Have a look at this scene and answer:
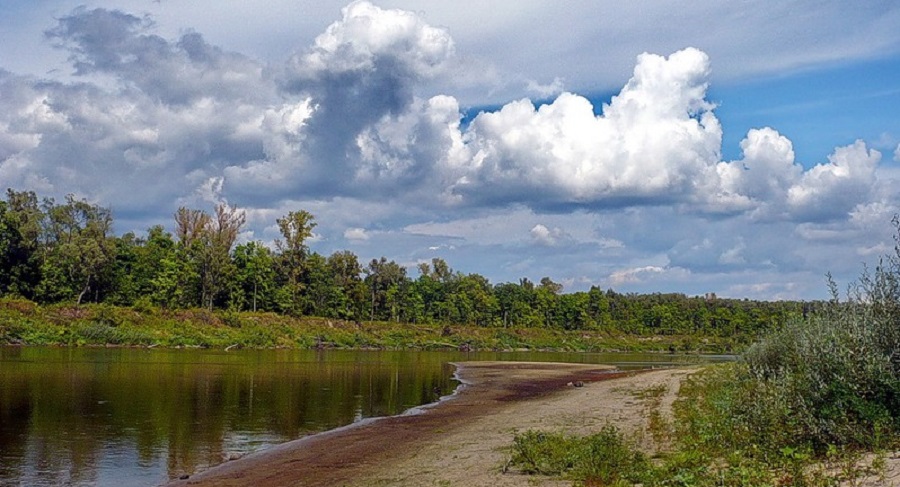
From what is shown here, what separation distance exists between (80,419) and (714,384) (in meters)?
30.0

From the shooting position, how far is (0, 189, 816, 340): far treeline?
114 metres

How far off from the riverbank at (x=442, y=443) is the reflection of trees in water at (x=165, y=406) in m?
2.18

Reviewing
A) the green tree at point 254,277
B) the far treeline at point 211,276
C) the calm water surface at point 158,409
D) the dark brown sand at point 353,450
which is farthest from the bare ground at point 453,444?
the green tree at point 254,277

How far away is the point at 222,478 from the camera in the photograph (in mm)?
21734

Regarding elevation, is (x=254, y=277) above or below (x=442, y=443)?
above

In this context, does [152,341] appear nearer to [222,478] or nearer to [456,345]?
[456,345]

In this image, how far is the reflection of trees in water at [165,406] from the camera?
2503 cm

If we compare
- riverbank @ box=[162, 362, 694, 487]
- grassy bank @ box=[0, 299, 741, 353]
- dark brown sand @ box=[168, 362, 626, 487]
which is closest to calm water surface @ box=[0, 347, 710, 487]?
dark brown sand @ box=[168, 362, 626, 487]

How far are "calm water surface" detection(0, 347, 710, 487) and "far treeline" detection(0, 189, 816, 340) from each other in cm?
4973

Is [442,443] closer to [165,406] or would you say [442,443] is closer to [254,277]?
[165,406]

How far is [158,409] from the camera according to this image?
1427 inches

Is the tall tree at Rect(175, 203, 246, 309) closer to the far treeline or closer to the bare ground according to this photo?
the far treeline

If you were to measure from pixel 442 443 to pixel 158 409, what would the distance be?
17.0m

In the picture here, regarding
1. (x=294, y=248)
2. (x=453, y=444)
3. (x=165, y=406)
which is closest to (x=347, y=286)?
(x=294, y=248)
